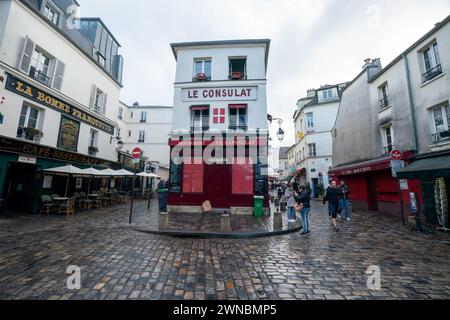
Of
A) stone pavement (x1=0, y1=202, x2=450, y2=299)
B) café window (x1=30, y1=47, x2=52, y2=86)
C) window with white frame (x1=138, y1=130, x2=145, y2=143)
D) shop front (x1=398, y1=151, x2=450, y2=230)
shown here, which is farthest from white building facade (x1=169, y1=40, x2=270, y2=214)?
window with white frame (x1=138, y1=130, x2=145, y2=143)

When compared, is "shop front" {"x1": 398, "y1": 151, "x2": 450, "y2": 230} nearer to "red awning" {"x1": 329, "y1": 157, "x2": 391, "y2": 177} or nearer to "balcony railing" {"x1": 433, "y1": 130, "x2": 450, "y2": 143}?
"balcony railing" {"x1": 433, "y1": 130, "x2": 450, "y2": 143}

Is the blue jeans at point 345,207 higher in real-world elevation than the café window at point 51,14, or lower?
lower

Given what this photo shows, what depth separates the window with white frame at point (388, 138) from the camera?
36.4 feet

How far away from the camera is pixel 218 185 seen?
1092 cm

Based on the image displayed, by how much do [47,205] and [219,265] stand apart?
1028 cm

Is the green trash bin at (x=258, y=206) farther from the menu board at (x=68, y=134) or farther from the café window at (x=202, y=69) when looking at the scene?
the menu board at (x=68, y=134)

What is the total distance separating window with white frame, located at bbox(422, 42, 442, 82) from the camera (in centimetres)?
853

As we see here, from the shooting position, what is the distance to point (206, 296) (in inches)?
113

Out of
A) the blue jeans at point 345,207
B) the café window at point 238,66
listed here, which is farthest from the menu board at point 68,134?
the blue jeans at point 345,207

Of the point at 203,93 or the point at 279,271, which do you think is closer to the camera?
the point at 279,271

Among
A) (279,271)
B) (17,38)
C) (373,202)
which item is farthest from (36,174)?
(373,202)

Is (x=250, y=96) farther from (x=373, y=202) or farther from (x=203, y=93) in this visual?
(x=373, y=202)

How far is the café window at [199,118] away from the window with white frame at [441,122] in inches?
433
